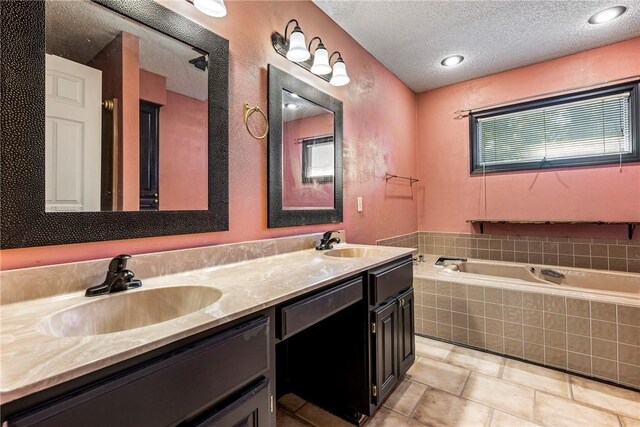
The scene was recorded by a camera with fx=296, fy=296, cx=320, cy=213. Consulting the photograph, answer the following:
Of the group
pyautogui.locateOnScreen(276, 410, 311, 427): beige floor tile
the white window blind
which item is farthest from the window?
pyautogui.locateOnScreen(276, 410, 311, 427): beige floor tile

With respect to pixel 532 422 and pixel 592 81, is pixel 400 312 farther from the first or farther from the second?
pixel 592 81

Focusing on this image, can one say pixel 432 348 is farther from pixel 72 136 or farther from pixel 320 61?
pixel 72 136

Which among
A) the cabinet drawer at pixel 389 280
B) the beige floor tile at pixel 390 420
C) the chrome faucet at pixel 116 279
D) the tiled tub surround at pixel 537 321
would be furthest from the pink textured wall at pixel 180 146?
the tiled tub surround at pixel 537 321

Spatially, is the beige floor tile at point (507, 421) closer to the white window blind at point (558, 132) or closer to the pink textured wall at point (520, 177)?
the pink textured wall at point (520, 177)

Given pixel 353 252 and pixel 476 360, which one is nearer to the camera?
pixel 353 252

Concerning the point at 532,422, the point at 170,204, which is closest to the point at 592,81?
the point at 532,422

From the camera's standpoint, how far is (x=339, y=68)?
77.2 inches

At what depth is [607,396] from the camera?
5.74 ft

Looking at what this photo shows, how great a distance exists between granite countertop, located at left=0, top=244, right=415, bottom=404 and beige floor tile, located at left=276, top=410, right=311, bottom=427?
862 mm

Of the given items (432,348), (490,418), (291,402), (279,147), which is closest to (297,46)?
(279,147)

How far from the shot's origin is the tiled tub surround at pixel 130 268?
875 mm

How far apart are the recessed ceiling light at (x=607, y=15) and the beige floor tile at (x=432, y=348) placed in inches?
105

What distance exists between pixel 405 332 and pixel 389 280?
1.44 ft

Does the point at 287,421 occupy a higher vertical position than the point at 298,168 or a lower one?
lower
